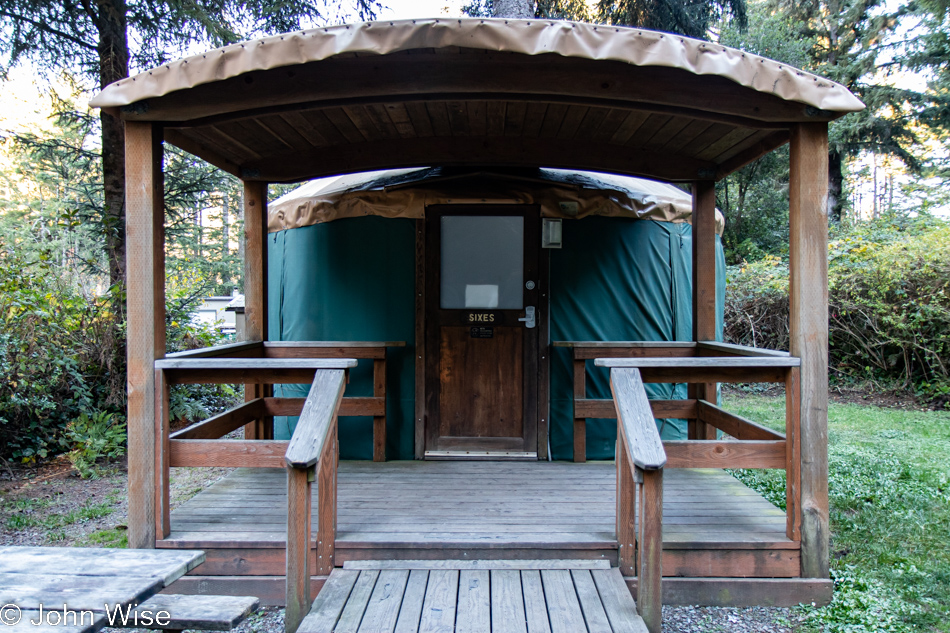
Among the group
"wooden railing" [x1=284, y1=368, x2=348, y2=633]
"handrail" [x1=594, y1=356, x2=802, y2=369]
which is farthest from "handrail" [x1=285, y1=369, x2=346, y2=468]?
"handrail" [x1=594, y1=356, x2=802, y2=369]

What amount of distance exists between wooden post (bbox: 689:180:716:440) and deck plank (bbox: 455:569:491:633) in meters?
2.11

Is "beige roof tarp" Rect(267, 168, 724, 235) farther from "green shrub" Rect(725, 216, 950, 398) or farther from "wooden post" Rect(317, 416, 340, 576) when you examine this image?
"green shrub" Rect(725, 216, 950, 398)

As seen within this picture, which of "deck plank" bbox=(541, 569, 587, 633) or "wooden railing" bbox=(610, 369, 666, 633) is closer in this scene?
"deck plank" bbox=(541, 569, 587, 633)

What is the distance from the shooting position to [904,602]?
2492 millimetres

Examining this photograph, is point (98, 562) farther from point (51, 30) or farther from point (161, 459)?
point (51, 30)

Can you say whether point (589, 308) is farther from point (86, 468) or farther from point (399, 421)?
point (86, 468)

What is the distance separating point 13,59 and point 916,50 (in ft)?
43.9

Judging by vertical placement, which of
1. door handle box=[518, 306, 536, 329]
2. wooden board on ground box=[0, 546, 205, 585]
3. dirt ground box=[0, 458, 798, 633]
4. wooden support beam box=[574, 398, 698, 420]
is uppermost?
door handle box=[518, 306, 536, 329]

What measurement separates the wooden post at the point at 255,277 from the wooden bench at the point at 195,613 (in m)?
2.23

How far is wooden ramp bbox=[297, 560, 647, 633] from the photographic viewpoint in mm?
1921

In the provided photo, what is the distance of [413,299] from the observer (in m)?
4.11

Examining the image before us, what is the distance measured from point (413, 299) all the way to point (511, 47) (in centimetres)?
221

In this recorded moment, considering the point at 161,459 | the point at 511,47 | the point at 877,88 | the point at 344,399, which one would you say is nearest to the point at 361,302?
the point at 344,399

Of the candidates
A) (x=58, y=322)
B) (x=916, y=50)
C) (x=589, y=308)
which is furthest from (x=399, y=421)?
(x=916, y=50)
